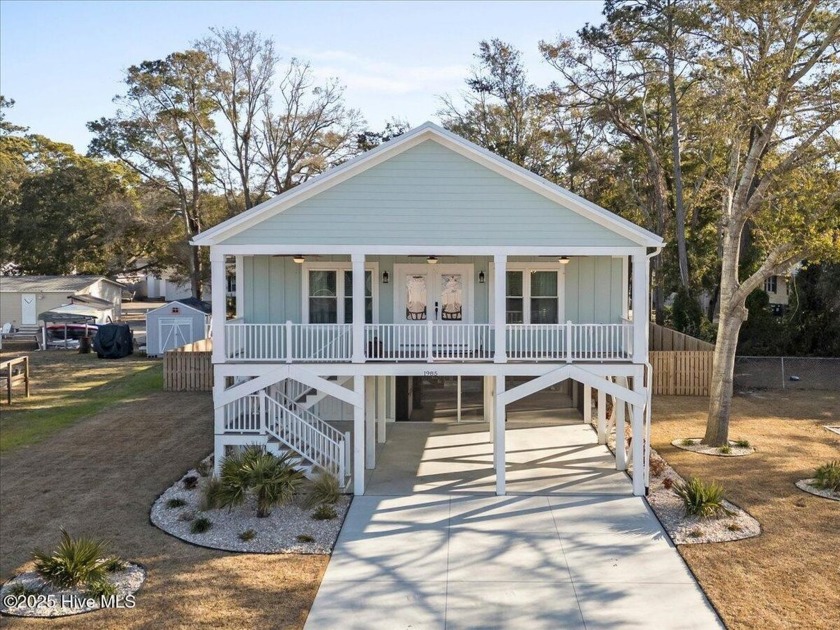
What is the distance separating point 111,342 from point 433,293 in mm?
21756

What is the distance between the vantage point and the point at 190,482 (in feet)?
47.3

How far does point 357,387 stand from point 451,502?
9.41ft

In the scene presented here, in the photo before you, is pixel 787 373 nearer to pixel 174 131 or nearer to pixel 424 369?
pixel 424 369

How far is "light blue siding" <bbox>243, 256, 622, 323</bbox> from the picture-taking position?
17.0 meters

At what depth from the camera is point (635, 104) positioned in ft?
114

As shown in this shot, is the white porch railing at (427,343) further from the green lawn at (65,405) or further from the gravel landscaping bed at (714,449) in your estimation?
the green lawn at (65,405)

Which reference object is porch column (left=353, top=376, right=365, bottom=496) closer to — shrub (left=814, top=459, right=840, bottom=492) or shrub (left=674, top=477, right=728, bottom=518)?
shrub (left=674, top=477, right=728, bottom=518)

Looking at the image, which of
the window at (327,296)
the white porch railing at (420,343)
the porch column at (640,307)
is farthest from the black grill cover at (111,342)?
the porch column at (640,307)

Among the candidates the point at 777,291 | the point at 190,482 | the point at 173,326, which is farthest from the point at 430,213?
the point at 777,291

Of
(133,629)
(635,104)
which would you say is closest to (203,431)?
(133,629)

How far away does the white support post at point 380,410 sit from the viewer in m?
17.9

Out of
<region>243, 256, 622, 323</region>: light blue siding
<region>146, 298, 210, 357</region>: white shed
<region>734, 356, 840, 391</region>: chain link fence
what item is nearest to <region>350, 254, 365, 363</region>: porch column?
<region>243, 256, 622, 323</region>: light blue siding

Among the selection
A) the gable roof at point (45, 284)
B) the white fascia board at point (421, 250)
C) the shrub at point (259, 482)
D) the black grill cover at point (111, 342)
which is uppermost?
the gable roof at point (45, 284)

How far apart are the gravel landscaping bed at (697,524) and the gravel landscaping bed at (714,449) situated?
3622 millimetres
